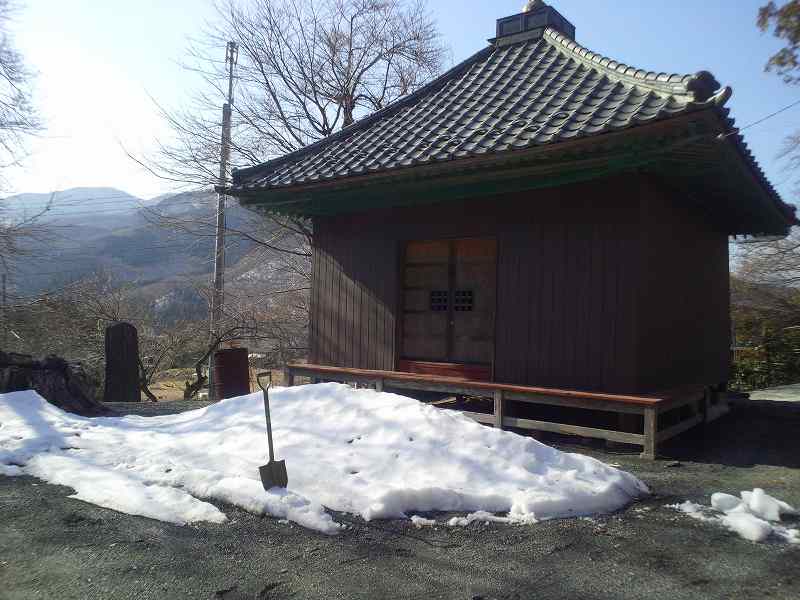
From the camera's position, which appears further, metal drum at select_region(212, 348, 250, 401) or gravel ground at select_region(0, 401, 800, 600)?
metal drum at select_region(212, 348, 250, 401)

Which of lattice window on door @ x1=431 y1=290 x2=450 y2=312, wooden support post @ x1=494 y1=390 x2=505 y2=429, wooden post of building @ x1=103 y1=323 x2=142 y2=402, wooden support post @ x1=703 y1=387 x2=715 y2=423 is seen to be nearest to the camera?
wooden support post @ x1=494 y1=390 x2=505 y2=429

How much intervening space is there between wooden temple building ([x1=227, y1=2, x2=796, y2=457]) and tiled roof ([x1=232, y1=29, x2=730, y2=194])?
3cm

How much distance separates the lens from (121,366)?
10641 millimetres

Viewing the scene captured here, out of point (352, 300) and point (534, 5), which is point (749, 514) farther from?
point (534, 5)

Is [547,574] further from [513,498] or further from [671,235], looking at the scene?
[671,235]

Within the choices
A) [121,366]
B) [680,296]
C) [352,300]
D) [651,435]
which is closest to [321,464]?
[651,435]

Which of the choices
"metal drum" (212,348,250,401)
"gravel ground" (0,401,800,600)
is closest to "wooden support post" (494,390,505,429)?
"gravel ground" (0,401,800,600)

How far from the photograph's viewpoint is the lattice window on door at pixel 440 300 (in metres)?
8.05

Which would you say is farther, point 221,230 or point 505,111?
point 221,230

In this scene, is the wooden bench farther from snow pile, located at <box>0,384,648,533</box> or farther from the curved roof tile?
the curved roof tile

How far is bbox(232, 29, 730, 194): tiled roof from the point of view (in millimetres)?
5783

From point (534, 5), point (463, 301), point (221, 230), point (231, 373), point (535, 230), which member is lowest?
point (231, 373)

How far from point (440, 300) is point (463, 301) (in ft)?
1.06

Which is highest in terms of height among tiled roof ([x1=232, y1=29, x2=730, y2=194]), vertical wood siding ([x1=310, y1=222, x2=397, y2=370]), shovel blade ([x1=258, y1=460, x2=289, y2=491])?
tiled roof ([x1=232, y1=29, x2=730, y2=194])
